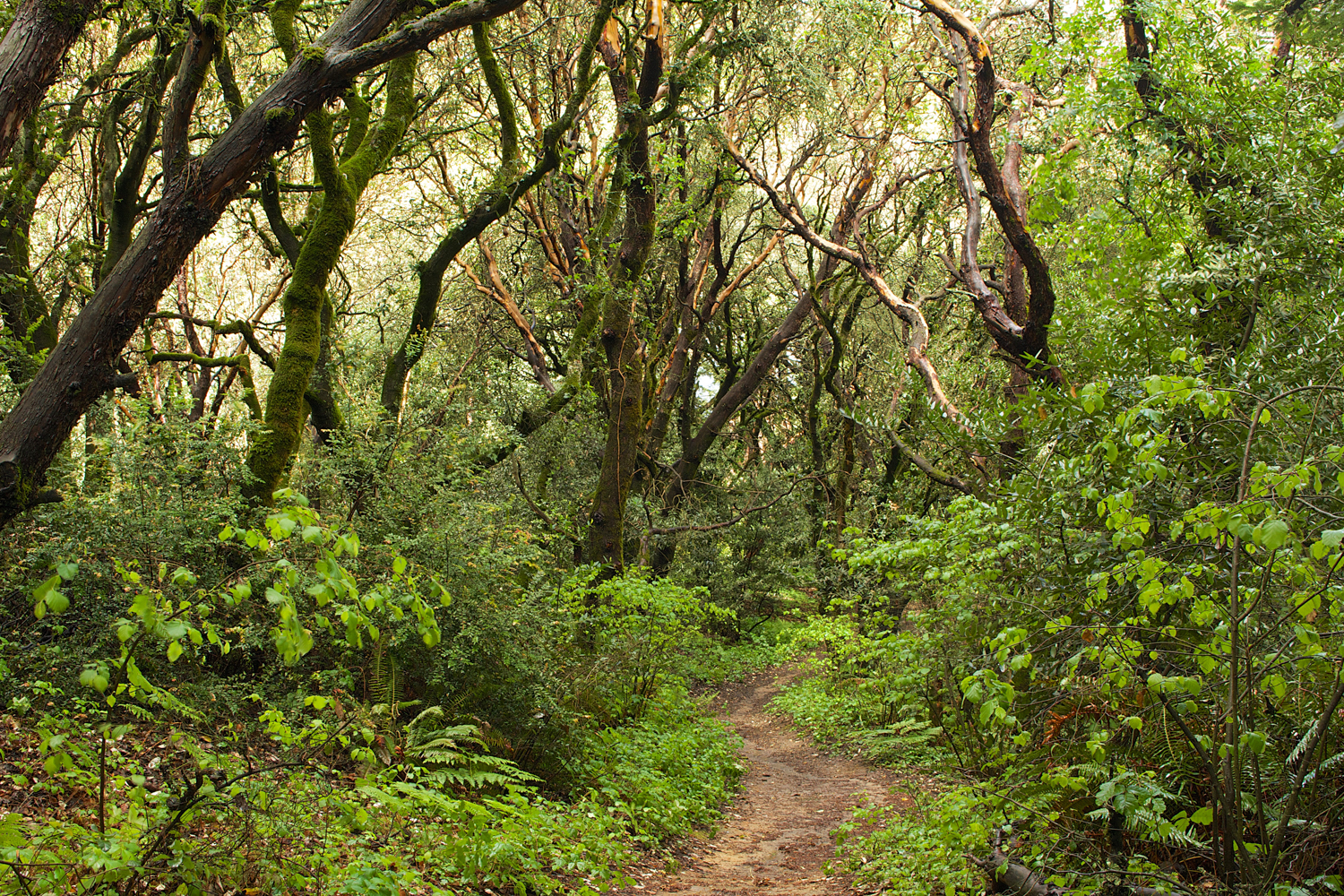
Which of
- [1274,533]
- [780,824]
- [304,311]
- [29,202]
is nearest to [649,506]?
[780,824]

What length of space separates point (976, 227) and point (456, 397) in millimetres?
7394

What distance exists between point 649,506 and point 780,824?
696 centimetres

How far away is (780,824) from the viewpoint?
24.0 feet

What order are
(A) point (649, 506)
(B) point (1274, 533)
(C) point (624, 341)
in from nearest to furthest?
(B) point (1274, 533) < (C) point (624, 341) < (A) point (649, 506)

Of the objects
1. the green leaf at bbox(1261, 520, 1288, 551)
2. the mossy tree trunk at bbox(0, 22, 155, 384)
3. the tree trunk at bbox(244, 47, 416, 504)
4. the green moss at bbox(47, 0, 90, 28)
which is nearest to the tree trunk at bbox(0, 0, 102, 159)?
the green moss at bbox(47, 0, 90, 28)

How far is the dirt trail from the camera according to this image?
213 inches

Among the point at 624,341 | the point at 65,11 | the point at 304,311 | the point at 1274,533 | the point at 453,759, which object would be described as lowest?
the point at 453,759

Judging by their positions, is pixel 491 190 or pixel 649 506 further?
pixel 649 506

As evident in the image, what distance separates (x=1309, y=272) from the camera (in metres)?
4.88

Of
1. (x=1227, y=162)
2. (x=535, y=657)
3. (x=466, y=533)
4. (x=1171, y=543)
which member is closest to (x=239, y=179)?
(x=466, y=533)

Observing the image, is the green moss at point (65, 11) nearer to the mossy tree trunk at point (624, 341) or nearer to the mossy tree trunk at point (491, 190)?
the mossy tree trunk at point (491, 190)

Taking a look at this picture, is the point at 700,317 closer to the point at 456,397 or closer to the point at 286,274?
the point at 456,397

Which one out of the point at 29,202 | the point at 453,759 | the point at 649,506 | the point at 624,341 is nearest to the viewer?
the point at 453,759

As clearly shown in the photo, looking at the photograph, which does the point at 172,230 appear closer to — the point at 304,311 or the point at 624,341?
the point at 304,311
